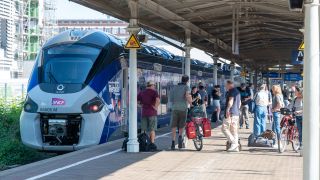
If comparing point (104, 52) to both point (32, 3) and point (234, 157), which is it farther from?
point (32, 3)

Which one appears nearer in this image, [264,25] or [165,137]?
[165,137]

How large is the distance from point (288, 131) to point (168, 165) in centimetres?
386

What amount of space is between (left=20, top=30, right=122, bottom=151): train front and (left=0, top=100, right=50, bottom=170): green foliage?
593mm

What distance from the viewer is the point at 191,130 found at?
50.0ft

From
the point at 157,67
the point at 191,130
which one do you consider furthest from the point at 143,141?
the point at 157,67

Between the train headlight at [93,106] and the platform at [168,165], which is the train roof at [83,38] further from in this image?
the platform at [168,165]

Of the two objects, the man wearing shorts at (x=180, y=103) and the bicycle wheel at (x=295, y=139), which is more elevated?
the man wearing shorts at (x=180, y=103)

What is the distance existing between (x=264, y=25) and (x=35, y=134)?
10388mm

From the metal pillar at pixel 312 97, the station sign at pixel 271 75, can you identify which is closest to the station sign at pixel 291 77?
the station sign at pixel 271 75

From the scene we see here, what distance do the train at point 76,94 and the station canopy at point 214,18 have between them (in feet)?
5.30

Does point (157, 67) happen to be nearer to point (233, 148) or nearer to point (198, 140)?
point (198, 140)

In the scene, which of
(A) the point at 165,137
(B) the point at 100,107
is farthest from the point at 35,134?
(A) the point at 165,137

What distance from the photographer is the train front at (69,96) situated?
653 inches

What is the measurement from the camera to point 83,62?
1742 cm
